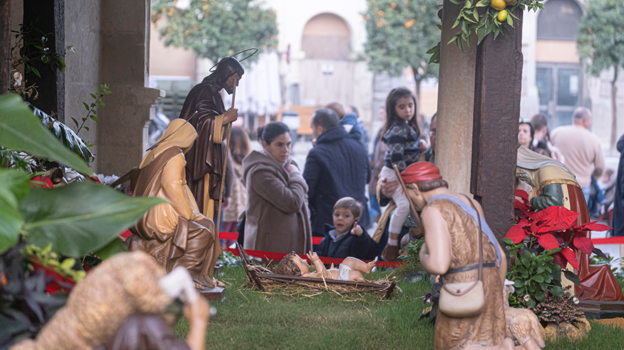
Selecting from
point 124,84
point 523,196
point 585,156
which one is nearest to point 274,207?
point 124,84

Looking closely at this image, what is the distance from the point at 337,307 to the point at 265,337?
2.91 ft

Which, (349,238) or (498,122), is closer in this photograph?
(498,122)

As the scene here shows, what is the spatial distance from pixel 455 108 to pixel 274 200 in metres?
2.29

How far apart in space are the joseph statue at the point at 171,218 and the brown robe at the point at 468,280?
1.81 m

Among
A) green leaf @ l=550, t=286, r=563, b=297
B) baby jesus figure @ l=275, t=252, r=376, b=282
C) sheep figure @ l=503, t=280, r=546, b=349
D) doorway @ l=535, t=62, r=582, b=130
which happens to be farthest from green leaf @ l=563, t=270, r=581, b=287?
doorway @ l=535, t=62, r=582, b=130

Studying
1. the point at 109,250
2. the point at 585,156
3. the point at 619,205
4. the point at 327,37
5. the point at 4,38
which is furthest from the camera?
the point at 327,37

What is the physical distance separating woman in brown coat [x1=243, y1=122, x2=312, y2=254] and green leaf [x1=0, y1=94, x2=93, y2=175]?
4591 mm

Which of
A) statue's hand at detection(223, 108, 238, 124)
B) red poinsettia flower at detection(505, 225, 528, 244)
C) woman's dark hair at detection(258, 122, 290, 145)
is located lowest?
red poinsettia flower at detection(505, 225, 528, 244)

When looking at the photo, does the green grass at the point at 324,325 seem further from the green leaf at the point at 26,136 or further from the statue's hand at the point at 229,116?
the green leaf at the point at 26,136

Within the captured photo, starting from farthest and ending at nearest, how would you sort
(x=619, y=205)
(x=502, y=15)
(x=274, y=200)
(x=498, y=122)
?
(x=619, y=205) < (x=274, y=200) < (x=498, y=122) < (x=502, y=15)

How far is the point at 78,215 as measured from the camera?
1.43 metres

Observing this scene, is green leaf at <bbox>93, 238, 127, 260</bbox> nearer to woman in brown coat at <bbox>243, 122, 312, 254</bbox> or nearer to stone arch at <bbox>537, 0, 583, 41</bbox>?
woman in brown coat at <bbox>243, 122, 312, 254</bbox>

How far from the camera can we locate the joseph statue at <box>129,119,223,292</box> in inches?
152

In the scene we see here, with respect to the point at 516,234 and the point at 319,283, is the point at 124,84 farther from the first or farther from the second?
the point at 516,234
